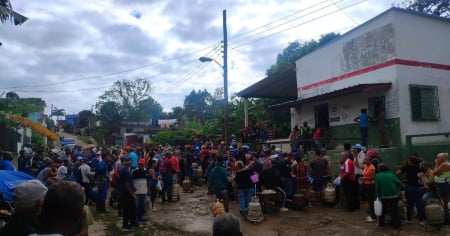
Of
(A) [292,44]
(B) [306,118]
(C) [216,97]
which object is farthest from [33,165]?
(C) [216,97]

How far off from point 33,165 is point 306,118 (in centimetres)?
1305

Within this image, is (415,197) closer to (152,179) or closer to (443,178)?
(443,178)

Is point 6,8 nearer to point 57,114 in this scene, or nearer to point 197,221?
point 197,221

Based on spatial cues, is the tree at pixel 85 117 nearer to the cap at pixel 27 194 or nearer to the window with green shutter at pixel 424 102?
the window with green shutter at pixel 424 102

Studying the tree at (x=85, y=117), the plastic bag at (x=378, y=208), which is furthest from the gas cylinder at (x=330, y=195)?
the tree at (x=85, y=117)

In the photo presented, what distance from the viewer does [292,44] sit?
1321 inches

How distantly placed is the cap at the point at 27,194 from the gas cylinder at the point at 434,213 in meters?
8.89

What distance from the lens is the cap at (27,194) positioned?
2994 mm

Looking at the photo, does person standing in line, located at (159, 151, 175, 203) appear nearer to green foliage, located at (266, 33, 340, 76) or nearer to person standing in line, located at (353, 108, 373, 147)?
person standing in line, located at (353, 108, 373, 147)

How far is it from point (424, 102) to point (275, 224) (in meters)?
9.09

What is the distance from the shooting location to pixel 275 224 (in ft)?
33.7

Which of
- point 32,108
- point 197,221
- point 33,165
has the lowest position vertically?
point 197,221

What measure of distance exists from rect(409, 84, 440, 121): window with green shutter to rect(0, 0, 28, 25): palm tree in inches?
559

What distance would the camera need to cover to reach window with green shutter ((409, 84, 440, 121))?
14.7 meters
